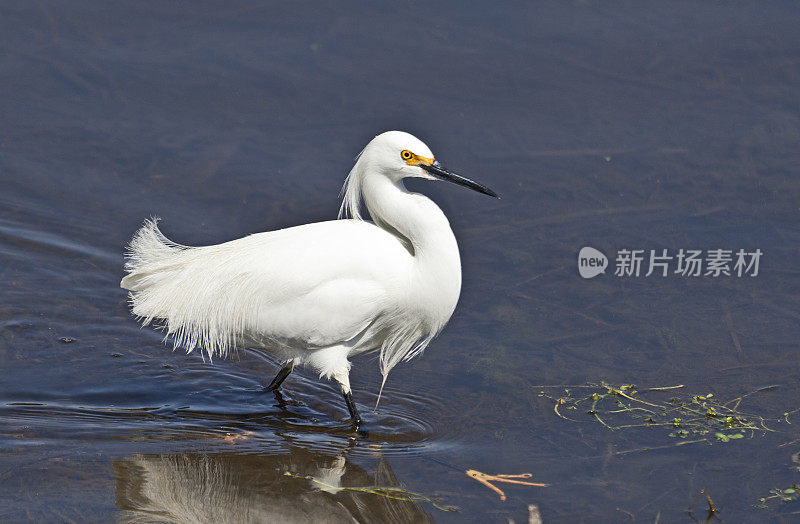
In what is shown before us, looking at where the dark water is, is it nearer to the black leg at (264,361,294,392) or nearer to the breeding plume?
the black leg at (264,361,294,392)

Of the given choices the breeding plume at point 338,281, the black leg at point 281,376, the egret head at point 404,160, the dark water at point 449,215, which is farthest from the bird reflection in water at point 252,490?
the egret head at point 404,160

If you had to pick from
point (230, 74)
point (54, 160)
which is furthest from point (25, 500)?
point (230, 74)

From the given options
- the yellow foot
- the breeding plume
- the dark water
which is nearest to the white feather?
the breeding plume

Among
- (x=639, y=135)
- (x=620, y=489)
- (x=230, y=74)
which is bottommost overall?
(x=620, y=489)

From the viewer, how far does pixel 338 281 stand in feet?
17.2

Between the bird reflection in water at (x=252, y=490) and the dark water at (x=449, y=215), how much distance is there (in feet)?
0.05

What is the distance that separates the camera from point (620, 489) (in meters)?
4.83

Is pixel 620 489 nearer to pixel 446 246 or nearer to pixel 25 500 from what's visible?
pixel 446 246

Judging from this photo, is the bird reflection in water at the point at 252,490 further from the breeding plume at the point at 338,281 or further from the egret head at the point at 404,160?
the egret head at the point at 404,160

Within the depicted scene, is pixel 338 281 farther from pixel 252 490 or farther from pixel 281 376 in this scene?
pixel 252 490

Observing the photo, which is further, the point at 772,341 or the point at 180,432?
the point at 772,341

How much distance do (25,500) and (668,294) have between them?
4.27 meters

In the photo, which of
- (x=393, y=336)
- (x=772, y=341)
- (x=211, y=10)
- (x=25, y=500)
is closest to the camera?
(x=25, y=500)

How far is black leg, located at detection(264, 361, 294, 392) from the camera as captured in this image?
5.75 m
